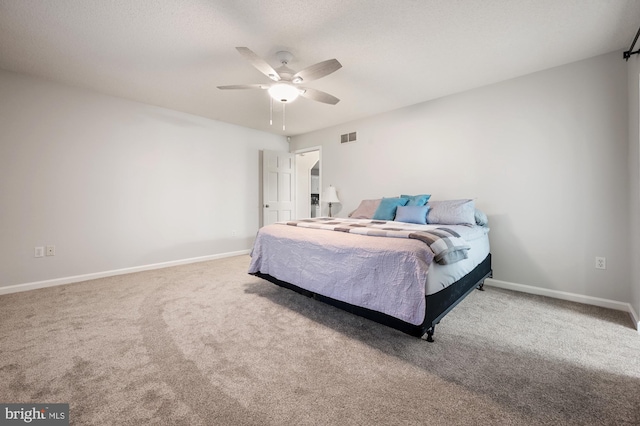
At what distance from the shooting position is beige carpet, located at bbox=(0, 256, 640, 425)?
1172mm

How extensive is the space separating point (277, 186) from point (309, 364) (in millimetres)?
3969

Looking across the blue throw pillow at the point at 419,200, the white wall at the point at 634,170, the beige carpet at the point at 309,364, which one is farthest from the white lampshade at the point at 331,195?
the white wall at the point at 634,170

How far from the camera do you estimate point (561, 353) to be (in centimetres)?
163

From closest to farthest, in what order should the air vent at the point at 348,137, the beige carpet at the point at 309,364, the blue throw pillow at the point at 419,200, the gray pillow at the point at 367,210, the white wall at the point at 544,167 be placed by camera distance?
the beige carpet at the point at 309,364
the white wall at the point at 544,167
the blue throw pillow at the point at 419,200
the gray pillow at the point at 367,210
the air vent at the point at 348,137

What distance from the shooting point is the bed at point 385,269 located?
1609mm

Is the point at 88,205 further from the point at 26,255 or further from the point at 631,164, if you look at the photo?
the point at 631,164

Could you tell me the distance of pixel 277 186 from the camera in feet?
16.8

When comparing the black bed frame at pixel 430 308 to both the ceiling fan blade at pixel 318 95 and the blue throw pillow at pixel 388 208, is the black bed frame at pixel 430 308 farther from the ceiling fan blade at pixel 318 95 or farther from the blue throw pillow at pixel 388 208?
the ceiling fan blade at pixel 318 95

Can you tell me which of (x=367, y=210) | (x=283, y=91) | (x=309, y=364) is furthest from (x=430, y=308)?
(x=283, y=91)

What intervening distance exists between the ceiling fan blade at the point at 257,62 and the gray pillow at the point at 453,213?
2.26 m

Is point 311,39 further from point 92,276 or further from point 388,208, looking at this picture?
point 92,276

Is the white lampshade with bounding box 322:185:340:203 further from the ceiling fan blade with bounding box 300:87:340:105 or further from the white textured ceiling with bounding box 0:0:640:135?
the ceiling fan blade with bounding box 300:87:340:105

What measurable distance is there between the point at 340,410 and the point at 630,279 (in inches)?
116

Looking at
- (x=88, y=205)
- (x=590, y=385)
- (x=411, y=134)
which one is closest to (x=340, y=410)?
(x=590, y=385)
